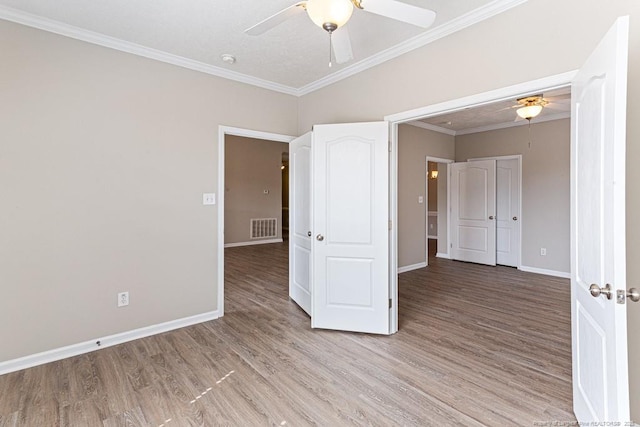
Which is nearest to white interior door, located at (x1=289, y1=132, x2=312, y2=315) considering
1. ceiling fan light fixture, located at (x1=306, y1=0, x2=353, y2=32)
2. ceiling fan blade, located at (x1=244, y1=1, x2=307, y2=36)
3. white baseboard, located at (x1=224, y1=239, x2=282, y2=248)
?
ceiling fan blade, located at (x1=244, y1=1, x2=307, y2=36)

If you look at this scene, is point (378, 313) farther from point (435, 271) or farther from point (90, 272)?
point (435, 271)

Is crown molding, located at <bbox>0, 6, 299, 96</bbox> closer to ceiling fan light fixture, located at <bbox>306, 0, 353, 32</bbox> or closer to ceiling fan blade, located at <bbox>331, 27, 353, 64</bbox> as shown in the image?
ceiling fan blade, located at <bbox>331, 27, 353, 64</bbox>

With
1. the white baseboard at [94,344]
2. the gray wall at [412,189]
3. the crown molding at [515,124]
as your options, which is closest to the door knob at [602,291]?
the white baseboard at [94,344]

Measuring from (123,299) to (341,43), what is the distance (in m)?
2.89

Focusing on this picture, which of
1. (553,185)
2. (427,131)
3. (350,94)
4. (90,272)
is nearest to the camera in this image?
(90,272)

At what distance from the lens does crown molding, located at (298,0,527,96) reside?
233 cm

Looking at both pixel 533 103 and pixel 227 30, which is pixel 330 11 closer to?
pixel 227 30

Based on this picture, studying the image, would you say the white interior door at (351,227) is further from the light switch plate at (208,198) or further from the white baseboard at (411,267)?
the white baseboard at (411,267)

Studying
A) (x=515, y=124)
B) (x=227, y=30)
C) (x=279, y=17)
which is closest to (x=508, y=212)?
(x=515, y=124)

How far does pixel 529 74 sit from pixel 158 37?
9.82 feet

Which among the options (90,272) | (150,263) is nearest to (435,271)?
(150,263)

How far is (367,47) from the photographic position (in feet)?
9.89

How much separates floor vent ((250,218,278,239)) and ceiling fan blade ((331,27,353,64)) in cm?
718

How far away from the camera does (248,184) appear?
348 inches
